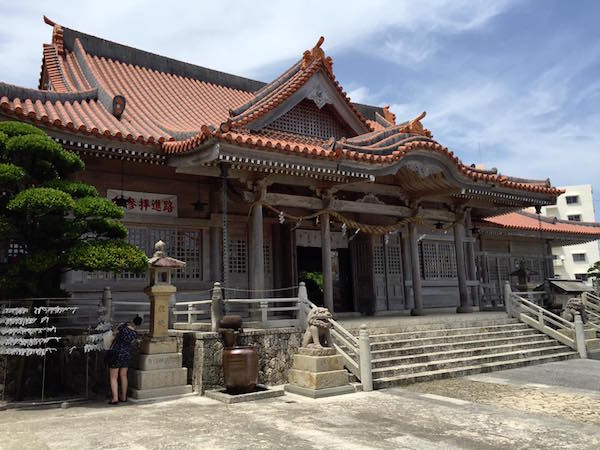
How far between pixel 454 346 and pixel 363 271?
4.54 metres

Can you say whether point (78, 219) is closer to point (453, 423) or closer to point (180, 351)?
point (180, 351)

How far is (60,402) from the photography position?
832 centimetres

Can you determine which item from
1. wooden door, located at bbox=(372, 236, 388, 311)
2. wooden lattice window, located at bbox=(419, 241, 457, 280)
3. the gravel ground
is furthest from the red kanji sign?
wooden lattice window, located at bbox=(419, 241, 457, 280)

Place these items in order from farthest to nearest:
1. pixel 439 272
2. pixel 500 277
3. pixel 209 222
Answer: pixel 500 277 < pixel 439 272 < pixel 209 222

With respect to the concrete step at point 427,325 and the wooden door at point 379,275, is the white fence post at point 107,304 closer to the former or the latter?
the concrete step at point 427,325

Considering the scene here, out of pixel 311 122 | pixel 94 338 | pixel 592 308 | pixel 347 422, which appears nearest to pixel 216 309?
pixel 94 338

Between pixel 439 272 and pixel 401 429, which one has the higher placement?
pixel 439 272

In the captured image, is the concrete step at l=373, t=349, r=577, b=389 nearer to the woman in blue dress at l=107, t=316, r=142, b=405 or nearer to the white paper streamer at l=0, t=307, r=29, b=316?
the woman in blue dress at l=107, t=316, r=142, b=405

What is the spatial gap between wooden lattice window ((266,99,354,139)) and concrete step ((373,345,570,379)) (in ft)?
22.1

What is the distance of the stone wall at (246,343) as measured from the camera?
8.98 metres

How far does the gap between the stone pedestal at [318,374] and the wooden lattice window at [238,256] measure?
4.19 meters

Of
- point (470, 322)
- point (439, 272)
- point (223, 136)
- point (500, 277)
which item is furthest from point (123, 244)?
point (500, 277)

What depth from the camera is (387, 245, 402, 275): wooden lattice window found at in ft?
52.3

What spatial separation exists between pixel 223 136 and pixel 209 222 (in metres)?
3.32
